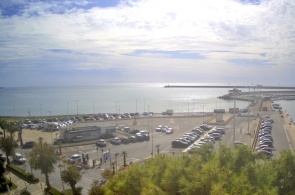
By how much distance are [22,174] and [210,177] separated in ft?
Result: 43.6

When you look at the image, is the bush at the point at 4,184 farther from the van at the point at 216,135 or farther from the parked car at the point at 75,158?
the van at the point at 216,135

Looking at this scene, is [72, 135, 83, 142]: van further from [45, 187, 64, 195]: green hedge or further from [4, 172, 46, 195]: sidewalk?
[45, 187, 64, 195]: green hedge

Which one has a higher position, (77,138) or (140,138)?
(77,138)

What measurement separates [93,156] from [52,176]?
13.4ft

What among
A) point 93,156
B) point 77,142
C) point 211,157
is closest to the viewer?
point 211,157

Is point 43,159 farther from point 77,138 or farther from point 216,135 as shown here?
point 216,135

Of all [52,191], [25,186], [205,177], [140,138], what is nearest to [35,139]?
[140,138]

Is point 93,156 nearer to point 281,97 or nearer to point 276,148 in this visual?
point 276,148

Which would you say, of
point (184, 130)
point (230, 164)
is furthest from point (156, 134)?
point (230, 164)

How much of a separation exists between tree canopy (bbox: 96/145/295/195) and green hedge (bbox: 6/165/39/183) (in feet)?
26.4

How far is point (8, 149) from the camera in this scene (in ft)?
60.8

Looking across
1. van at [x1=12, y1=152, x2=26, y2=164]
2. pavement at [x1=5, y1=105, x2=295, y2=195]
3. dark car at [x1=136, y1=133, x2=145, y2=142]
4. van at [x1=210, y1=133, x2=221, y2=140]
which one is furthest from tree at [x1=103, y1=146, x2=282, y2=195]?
van at [x1=210, y1=133, x2=221, y2=140]

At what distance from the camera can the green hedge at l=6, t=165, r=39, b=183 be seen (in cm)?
1661

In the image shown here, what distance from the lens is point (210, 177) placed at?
8.27 metres
